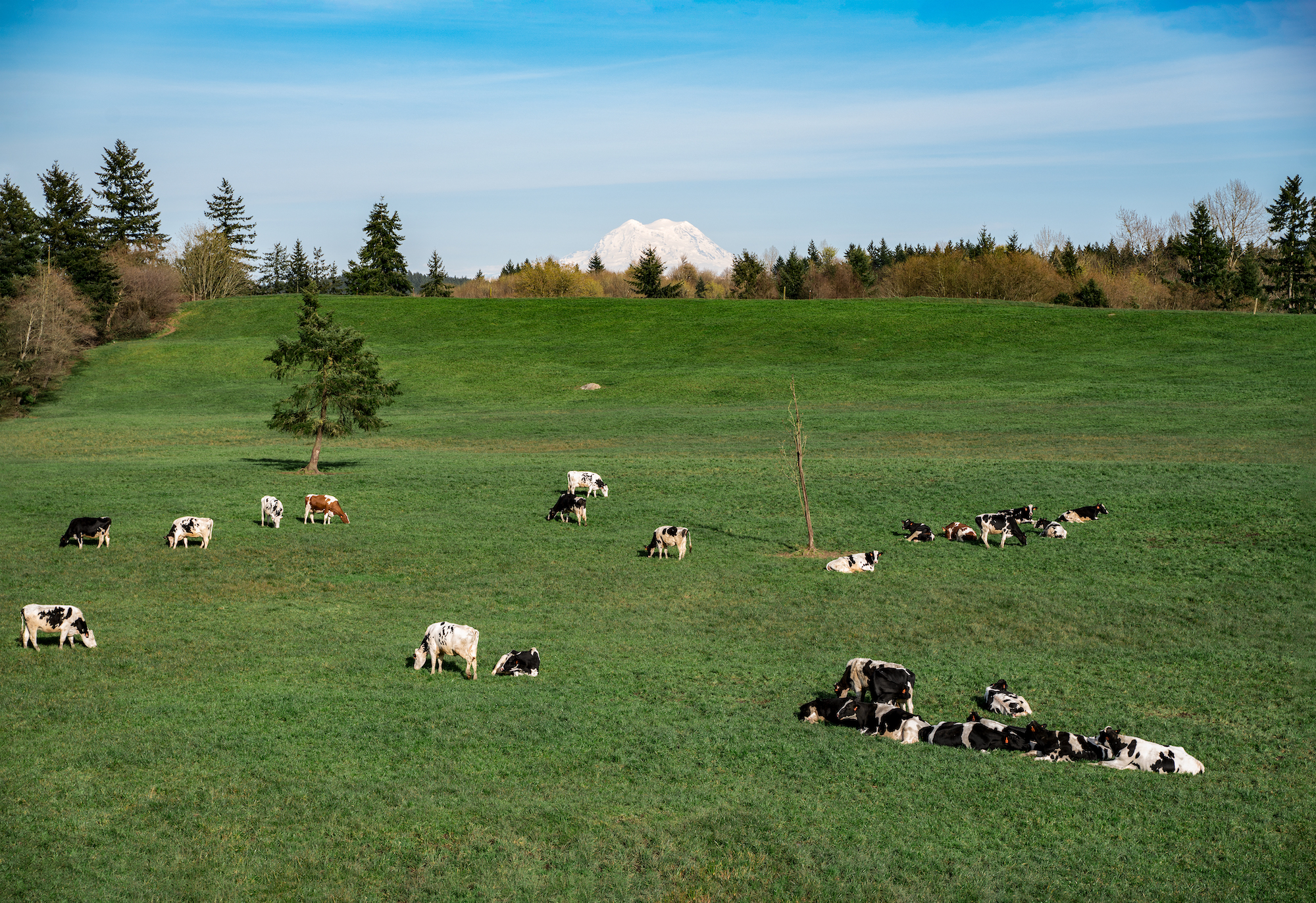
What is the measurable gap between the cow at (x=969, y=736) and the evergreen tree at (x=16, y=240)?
3148 inches

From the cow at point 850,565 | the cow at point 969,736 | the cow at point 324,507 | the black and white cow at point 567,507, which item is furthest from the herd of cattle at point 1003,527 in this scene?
the cow at point 324,507

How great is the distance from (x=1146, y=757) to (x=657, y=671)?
23.8 ft

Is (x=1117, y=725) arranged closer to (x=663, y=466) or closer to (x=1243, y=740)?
(x=1243, y=740)

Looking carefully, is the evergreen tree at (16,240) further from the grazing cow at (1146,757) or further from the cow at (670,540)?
the grazing cow at (1146,757)

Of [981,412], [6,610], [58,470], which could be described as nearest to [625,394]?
[981,412]

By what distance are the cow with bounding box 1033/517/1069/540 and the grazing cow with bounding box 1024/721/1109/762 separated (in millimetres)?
14428

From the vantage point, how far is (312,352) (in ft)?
123

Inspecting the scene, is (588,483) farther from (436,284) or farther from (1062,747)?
(436,284)

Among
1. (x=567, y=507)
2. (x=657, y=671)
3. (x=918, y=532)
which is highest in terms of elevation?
(x=567, y=507)

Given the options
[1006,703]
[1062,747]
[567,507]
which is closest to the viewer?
[1062,747]

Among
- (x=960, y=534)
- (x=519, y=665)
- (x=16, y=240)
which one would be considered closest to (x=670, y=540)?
(x=960, y=534)

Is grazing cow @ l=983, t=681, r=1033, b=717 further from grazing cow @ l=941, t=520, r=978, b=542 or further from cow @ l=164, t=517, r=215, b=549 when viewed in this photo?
cow @ l=164, t=517, r=215, b=549

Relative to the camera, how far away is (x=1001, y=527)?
25281 mm

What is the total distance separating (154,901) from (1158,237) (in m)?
163
